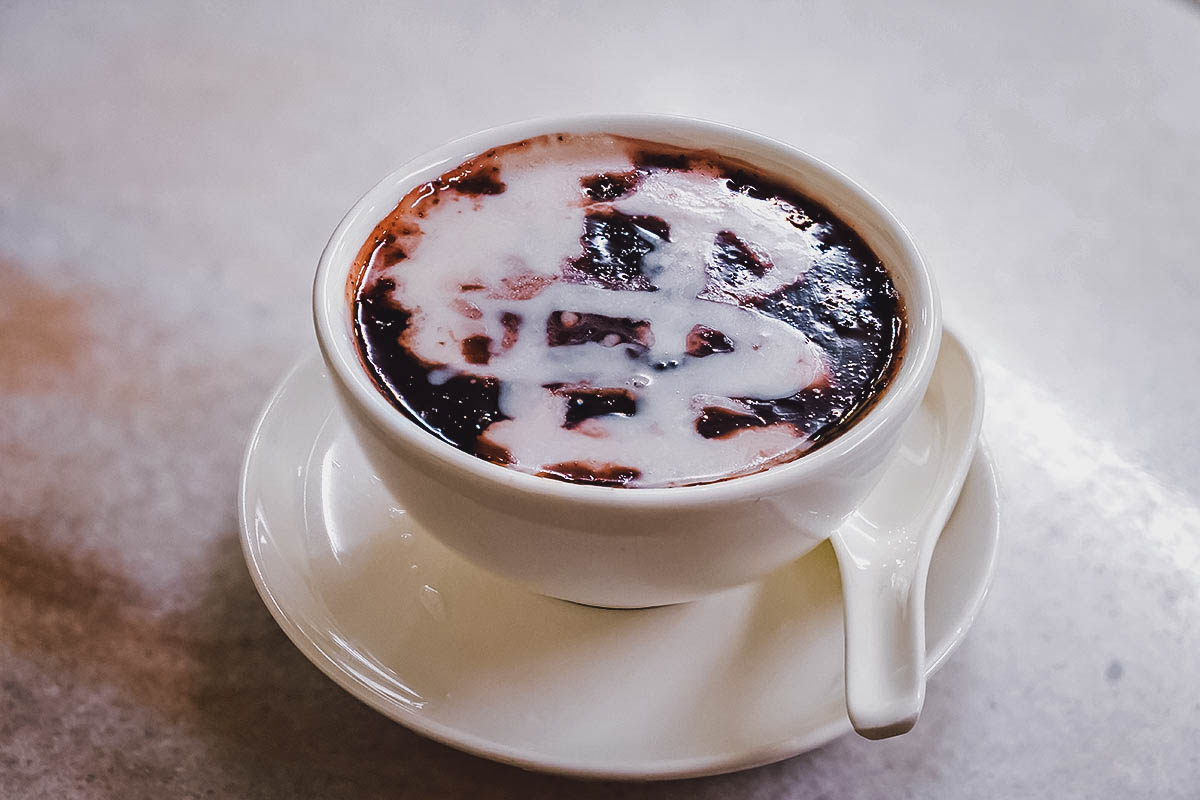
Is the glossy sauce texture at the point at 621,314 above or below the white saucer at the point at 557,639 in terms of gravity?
above

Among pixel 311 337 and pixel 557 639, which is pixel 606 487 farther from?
pixel 311 337

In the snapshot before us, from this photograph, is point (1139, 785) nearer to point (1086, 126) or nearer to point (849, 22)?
point (1086, 126)

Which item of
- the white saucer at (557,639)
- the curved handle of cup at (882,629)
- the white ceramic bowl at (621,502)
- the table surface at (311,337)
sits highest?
the white ceramic bowl at (621,502)

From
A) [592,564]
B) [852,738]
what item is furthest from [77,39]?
[852,738]

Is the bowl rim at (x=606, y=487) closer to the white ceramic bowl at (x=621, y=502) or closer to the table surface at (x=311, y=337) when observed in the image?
the white ceramic bowl at (x=621, y=502)

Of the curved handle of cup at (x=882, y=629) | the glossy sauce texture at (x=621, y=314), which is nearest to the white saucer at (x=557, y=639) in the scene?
the curved handle of cup at (x=882, y=629)

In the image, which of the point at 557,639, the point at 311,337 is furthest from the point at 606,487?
the point at 311,337

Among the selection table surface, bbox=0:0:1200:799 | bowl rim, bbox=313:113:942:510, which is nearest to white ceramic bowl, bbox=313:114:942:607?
bowl rim, bbox=313:113:942:510
